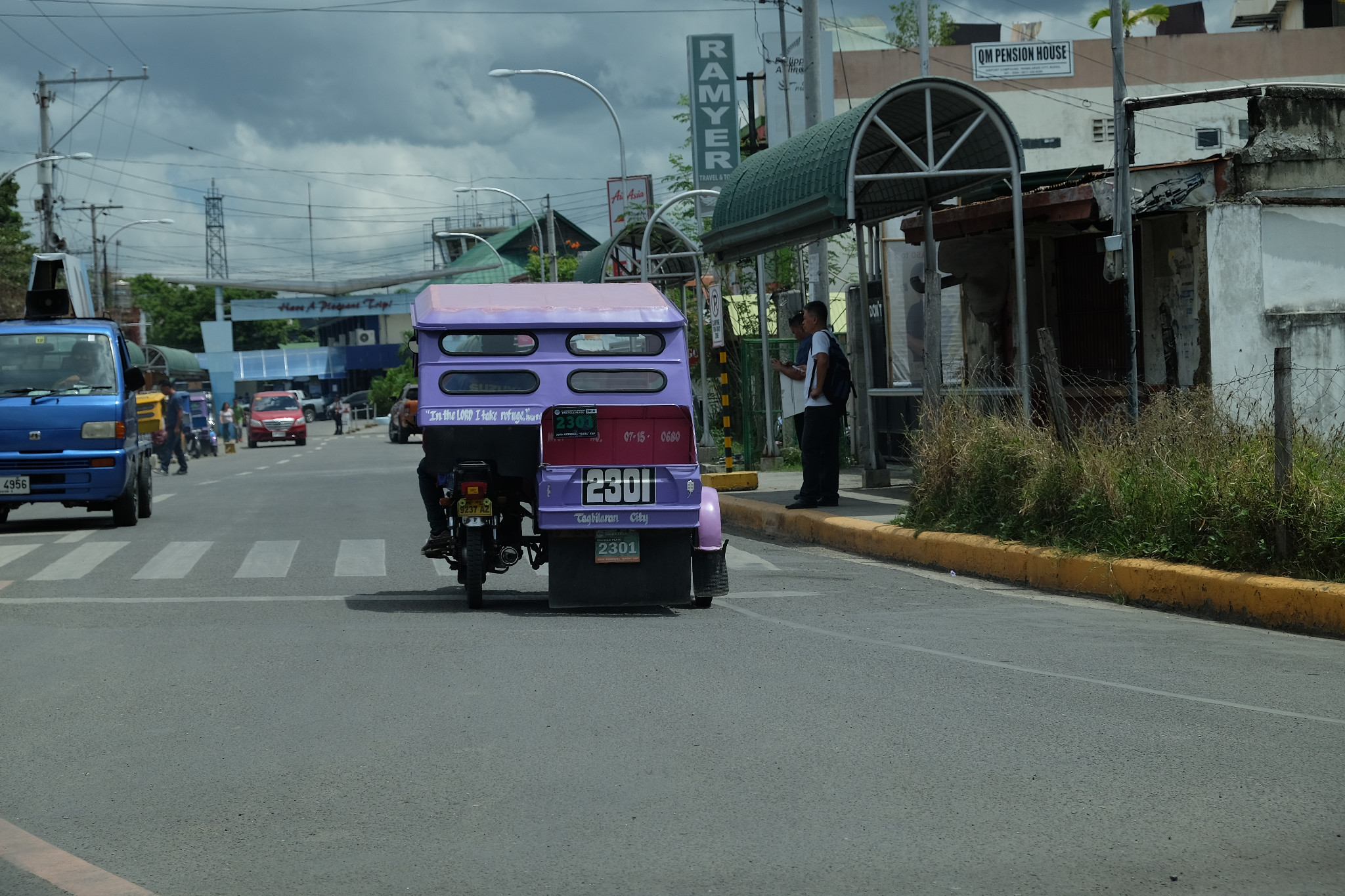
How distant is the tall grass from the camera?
9.19 meters

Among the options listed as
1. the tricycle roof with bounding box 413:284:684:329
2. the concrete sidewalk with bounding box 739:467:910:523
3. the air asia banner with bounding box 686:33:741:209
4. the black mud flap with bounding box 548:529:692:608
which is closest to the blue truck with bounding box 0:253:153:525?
the tricycle roof with bounding box 413:284:684:329

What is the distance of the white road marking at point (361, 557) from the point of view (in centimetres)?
1209

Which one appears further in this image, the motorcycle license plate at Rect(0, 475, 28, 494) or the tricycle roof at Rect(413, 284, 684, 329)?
the motorcycle license plate at Rect(0, 475, 28, 494)

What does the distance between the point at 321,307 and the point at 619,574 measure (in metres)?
93.5

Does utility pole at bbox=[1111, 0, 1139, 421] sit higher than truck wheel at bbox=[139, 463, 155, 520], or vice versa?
utility pole at bbox=[1111, 0, 1139, 421]

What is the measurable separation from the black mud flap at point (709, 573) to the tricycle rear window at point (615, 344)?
1.54 metres

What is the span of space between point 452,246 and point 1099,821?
108m

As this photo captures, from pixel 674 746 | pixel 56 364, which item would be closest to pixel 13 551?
pixel 56 364

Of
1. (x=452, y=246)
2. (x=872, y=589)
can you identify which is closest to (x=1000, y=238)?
(x=872, y=589)

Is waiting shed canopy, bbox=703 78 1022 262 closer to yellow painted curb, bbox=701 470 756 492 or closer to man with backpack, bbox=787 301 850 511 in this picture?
man with backpack, bbox=787 301 850 511

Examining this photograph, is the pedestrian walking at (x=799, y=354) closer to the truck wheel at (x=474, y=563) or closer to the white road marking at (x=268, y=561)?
the white road marking at (x=268, y=561)

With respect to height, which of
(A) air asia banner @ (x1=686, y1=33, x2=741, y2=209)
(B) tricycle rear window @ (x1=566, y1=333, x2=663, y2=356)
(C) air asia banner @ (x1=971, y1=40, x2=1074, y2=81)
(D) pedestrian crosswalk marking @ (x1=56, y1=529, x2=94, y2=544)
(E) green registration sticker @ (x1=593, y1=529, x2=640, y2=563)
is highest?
(C) air asia banner @ (x1=971, y1=40, x2=1074, y2=81)

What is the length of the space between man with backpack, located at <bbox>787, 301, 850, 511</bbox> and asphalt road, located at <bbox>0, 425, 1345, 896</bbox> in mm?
3915

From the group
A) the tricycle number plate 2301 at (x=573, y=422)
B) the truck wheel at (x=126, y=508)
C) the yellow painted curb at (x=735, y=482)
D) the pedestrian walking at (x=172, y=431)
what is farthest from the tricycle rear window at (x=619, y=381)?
the pedestrian walking at (x=172, y=431)
